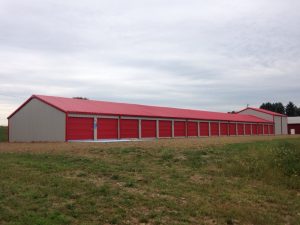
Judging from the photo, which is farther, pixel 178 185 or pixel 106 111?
pixel 106 111

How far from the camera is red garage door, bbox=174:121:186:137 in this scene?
4784cm

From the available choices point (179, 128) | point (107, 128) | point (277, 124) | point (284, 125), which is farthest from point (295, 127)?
point (107, 128)

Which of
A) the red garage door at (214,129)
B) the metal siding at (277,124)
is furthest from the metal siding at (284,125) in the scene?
the red garage door at (214,129)

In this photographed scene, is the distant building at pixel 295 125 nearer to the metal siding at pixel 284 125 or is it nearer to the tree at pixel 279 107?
the metal siding at pixel 284 125

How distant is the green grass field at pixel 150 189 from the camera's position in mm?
9086

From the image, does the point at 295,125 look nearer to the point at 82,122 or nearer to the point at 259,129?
the point at 259,129

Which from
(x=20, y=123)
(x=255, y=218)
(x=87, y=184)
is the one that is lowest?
(x=255, y=218)

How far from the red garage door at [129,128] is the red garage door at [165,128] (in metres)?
4.36

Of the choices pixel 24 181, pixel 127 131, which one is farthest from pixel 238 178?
pixel 127 131

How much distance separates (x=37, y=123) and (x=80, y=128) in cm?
472

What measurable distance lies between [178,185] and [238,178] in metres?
3.39

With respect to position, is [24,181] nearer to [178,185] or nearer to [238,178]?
[178,185]

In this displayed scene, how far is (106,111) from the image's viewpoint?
38.5 m

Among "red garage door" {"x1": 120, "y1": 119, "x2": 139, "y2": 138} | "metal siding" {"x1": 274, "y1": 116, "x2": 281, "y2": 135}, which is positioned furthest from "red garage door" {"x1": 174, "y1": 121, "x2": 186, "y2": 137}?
"metal siding" {"x1": 274, "y1": 116, "x2": 281, "y2": 135}
